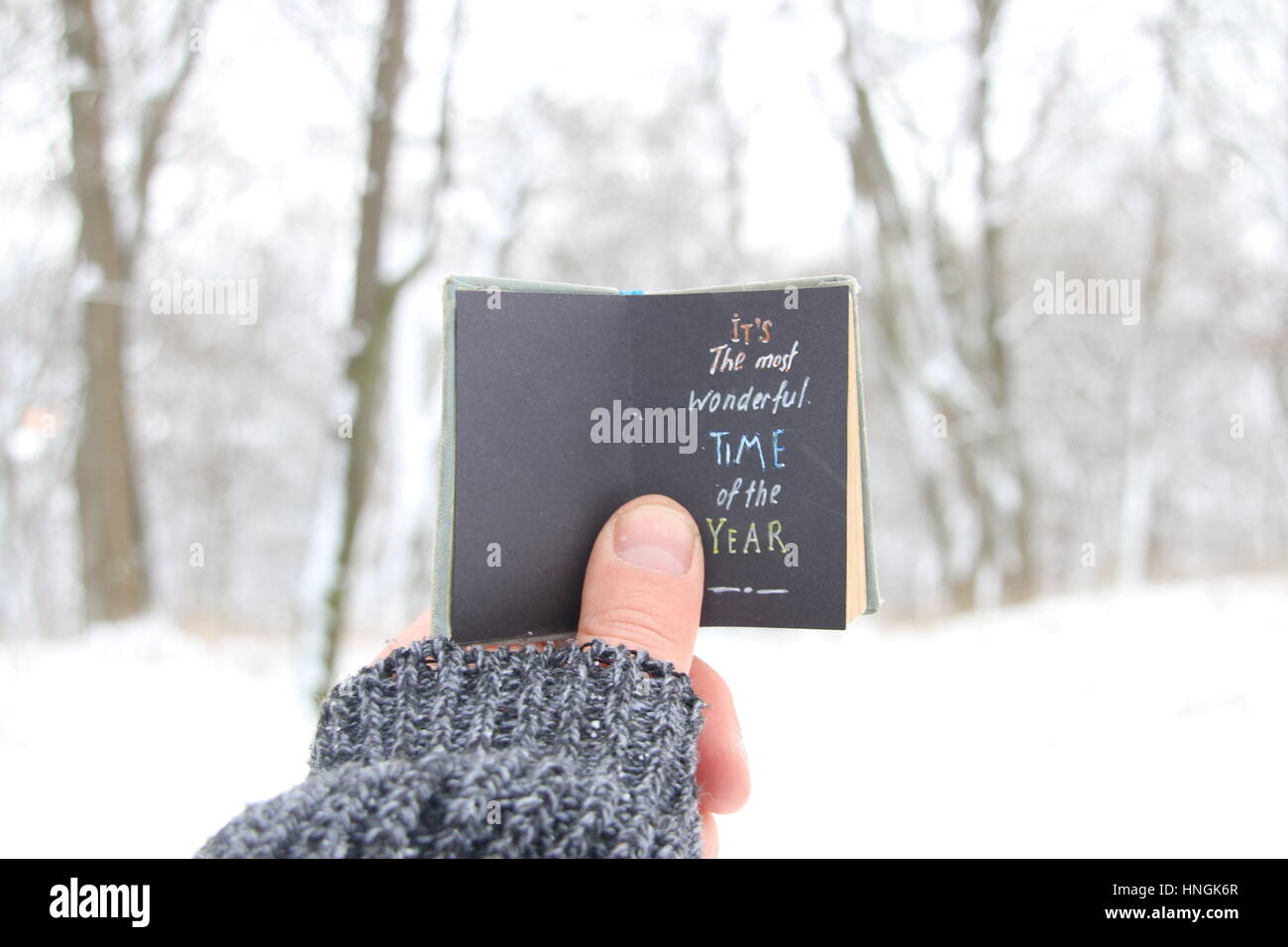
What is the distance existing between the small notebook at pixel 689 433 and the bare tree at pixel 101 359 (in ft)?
17.5

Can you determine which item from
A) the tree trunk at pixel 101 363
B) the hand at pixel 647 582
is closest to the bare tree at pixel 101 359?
the tree trunk at pixel 101 363

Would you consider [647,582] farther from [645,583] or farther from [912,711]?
[912,711]

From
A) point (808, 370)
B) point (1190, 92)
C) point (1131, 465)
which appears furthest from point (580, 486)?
point (1131, 465)

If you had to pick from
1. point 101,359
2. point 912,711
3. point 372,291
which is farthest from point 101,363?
point 912,711

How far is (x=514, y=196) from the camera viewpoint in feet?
21.7

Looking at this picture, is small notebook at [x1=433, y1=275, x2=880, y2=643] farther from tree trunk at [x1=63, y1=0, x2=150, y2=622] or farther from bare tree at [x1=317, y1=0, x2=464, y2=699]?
tree trunk at [x1=63, y1=0, x2=150, y2=622]

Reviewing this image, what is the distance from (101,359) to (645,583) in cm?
554

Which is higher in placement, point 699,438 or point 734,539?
point 699,438

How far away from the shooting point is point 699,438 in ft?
4.08

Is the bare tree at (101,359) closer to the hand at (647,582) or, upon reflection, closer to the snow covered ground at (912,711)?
the snow covered ground at (912,711)

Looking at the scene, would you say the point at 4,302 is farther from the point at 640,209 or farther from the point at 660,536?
the point at 660,536

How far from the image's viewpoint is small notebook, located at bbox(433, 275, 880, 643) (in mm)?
1197
